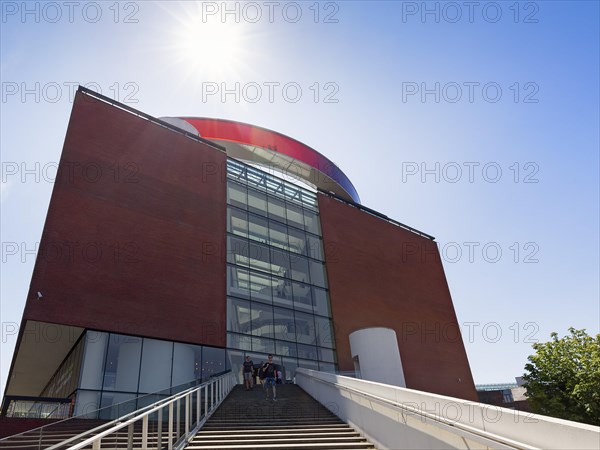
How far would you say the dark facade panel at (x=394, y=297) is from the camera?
78.6 ft

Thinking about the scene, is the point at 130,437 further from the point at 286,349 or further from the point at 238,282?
the point at 286,349

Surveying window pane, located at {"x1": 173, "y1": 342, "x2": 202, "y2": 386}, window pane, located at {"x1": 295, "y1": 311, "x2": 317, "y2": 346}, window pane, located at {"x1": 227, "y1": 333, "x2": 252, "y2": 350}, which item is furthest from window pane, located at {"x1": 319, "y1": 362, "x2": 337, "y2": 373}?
window pane, located at {"x1": 173, "y1": 342, "x2": 202, "y2": 386}

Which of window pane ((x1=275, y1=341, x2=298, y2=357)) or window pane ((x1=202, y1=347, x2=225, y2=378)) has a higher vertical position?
window pane ((x1=275, y1=341, x2=298, y2=357))

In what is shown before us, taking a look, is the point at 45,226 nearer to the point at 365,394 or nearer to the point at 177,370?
the point at 177,370

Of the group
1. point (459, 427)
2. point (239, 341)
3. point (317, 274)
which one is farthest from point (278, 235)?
point (459, 427)

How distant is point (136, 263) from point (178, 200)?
388 centimetres

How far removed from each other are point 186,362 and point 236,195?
912 cm

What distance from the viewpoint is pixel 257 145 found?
25.6 m

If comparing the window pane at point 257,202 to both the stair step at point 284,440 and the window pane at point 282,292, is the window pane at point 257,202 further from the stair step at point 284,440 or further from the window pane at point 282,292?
the stair step at point 284,440

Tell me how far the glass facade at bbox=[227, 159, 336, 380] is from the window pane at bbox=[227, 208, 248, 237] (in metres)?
0.05

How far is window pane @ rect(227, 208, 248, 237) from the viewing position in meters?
21.4

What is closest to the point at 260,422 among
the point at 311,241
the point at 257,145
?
the point at 311,241

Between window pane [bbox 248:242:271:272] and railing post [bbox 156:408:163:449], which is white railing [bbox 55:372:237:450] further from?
window pane [bbox 248:242:271:272]

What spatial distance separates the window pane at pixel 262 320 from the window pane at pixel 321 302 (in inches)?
123
